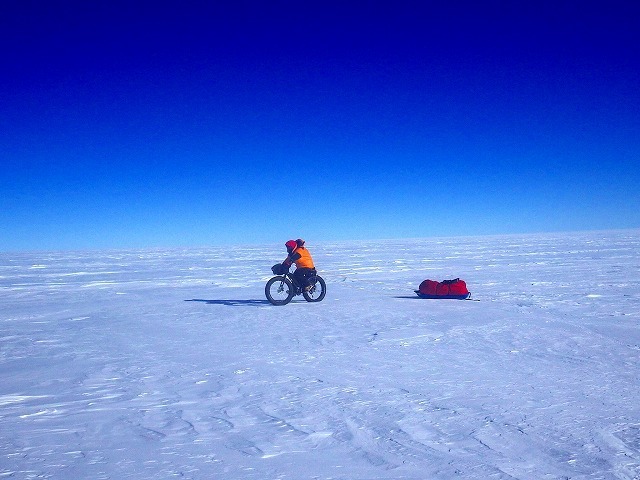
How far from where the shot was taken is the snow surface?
3.58 metres

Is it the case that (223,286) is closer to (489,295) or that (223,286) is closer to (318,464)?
(489,295)

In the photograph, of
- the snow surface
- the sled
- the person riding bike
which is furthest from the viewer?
the sled

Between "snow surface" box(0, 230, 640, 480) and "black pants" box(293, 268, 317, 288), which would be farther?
"black pants" box(293, 268, 317, 288)

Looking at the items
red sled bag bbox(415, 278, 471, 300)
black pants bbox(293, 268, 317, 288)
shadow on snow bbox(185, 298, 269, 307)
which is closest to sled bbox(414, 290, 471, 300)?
red sled bag bbox(415, 278, 471, 300)

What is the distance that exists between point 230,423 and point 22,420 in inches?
75.0

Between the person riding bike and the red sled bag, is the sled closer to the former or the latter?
the red sled bag

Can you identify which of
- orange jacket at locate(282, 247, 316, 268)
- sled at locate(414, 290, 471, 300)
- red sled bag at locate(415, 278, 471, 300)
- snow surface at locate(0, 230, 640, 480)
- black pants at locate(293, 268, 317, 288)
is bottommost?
snow surface at locate(0, 230, 640, 480)

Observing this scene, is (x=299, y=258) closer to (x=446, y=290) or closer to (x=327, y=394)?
(x=446, y=290)

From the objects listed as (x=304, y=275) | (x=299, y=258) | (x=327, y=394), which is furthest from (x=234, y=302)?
(x=327, y=394)

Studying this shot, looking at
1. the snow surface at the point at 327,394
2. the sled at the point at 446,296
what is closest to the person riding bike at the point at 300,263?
the snow surface at the point at 327,394

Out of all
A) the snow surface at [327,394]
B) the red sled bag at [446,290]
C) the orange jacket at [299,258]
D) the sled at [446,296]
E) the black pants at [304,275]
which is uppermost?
the orange jacket at [299,258]

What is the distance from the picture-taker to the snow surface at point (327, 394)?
3.58 meters

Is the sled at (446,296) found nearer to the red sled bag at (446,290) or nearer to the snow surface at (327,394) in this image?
the red sled bag at (446,290)

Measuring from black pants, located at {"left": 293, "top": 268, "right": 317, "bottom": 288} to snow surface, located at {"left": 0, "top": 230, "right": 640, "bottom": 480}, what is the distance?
1.17 metres
